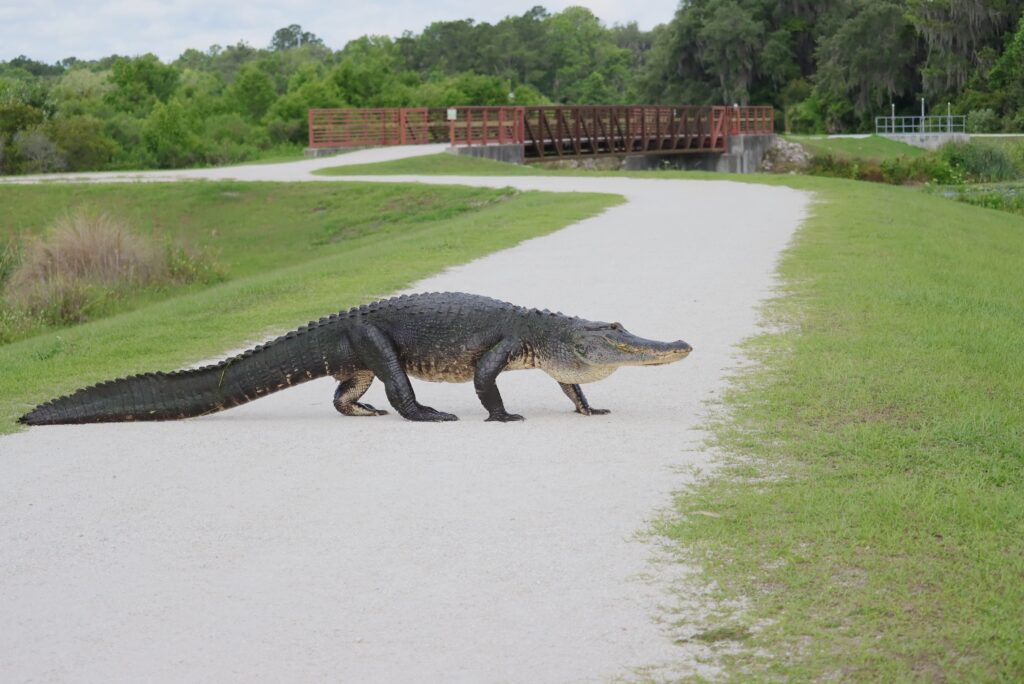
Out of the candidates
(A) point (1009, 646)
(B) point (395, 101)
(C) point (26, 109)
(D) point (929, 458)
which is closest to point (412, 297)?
(D) point (929, 458)

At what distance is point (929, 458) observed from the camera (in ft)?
22.3

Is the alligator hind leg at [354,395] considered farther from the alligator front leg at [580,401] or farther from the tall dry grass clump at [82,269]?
the tall dry grass clump at [82,269]

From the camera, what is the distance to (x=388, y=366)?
798cm

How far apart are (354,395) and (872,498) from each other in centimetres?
350

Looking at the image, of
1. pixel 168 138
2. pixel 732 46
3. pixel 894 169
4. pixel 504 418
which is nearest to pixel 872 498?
pixel 504 418

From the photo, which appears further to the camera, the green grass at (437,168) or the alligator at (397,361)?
the green grass at (437,168)

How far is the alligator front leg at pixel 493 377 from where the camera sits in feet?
25.7

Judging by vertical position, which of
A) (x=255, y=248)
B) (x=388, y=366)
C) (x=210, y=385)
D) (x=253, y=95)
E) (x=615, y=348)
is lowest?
(x=255, y=248)

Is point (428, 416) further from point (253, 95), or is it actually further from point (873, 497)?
point (253, 95)

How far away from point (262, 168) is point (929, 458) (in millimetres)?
32420

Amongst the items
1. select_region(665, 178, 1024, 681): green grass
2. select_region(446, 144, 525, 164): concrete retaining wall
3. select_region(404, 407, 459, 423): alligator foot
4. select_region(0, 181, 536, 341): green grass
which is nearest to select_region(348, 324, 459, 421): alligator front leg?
select_region(404, 407, 459, 423): alligator foot

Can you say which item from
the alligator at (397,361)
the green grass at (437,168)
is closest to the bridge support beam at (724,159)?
the green grass at (437,168)

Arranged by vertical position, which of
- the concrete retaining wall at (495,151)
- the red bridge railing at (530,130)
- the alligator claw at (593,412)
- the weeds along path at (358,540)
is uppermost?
the red bridge railing at (530,130)

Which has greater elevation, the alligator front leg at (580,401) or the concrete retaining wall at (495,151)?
the concrete retaining wall at (495,151)
